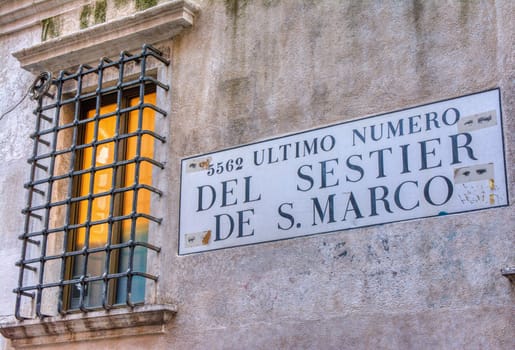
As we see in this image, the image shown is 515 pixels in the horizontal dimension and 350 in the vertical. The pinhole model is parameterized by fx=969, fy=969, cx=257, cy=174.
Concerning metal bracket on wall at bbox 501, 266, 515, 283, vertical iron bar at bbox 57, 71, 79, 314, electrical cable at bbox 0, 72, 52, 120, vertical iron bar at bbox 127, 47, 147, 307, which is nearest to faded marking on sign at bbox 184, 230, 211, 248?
vertical iron bar at bbox 127, 47, 147, 307

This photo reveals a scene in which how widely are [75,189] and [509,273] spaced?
3519 mm

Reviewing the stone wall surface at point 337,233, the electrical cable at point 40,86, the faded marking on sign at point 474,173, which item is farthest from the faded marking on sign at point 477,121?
the electrical cable at point 40,86

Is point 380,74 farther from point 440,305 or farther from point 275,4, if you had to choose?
point 440,305

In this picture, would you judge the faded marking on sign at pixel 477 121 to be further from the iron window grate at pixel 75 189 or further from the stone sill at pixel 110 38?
the stone sill at pixel 110 38

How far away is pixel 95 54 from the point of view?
7.40 meters

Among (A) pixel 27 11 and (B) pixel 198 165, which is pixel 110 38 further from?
(B) pixel 198 165

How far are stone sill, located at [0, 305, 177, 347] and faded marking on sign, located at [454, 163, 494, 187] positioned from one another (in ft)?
6.76

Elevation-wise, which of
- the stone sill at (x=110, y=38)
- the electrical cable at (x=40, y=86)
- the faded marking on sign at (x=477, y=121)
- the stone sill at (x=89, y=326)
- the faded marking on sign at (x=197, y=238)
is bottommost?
the stone sill at (x=89, y=326)

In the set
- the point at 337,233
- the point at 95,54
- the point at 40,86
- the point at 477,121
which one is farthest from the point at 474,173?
the point at 40,86

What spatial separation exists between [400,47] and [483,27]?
0.54 metres

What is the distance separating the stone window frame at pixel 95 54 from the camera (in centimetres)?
639

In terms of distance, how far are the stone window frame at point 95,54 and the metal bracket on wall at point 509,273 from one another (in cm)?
223

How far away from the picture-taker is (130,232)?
22.3 feet

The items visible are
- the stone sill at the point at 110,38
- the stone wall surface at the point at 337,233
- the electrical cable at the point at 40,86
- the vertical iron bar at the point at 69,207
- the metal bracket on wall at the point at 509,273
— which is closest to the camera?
the metal bracket on wall at the point at 509,273
